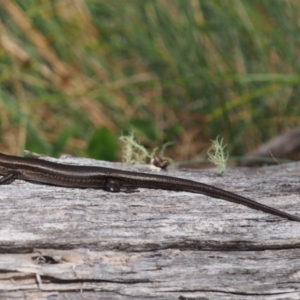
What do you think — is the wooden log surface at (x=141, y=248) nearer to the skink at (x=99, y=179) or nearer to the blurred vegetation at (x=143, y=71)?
the skink at (x=99, y=179)

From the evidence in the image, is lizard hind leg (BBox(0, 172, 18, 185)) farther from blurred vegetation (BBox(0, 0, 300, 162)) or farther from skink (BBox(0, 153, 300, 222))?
blurred vegetation (BBox(0, 0, 300, 162))

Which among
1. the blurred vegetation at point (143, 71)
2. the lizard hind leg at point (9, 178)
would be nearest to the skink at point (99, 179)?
the lizard hind leg at point (9, 178)

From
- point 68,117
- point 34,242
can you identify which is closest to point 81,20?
point 68,117

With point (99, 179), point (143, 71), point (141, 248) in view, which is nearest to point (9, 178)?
point (99, 179)

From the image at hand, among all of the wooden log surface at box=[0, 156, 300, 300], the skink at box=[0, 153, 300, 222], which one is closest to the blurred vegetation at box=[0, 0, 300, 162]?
the skink at box=[0, 153, 300, 222]

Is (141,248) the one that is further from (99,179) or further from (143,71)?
(143,71)
